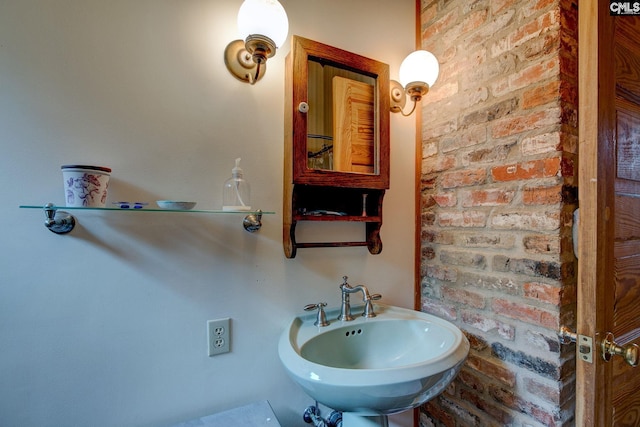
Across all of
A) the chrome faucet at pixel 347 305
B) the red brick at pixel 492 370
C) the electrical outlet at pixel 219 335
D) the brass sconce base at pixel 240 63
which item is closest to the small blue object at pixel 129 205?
the electrical outlet at pixel 219 335

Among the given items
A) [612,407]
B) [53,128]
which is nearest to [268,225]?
[53,128]

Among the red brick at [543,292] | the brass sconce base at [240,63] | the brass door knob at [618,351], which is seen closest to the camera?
the brass door knob at [618,351]

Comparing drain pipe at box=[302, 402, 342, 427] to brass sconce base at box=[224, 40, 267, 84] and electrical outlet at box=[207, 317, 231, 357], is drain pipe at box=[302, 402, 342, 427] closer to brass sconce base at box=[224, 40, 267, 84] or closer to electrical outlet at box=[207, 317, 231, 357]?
electrical outlet at box=[207, 317, 231, 357]

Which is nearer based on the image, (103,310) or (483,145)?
(103,310)

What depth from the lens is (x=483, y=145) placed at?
1.01 m

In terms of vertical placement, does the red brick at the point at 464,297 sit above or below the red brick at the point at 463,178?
below

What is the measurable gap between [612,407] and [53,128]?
1644 millimetres

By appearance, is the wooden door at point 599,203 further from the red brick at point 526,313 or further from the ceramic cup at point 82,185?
the ceramic cup at point 82,185

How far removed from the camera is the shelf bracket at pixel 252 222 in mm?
932

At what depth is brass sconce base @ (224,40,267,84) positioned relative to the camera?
0.92 meters

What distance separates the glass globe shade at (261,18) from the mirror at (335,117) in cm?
12

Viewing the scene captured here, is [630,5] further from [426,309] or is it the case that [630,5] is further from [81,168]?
[81,168]

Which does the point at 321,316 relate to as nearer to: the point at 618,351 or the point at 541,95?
the point at 618,351

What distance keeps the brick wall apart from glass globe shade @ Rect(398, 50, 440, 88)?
3.7 inches
